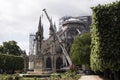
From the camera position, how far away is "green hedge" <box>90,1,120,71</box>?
116 feet

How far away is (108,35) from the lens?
35.4 m

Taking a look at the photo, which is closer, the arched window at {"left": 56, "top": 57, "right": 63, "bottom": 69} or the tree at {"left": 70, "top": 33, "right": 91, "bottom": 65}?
the tree at {"left": 70, "top": 33, "right": 91, "bottom": 65}

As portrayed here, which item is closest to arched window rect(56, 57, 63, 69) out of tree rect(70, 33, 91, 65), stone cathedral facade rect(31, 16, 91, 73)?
stone cathedral facade rect(31, 16, 91, 73)

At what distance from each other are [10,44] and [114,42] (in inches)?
4096

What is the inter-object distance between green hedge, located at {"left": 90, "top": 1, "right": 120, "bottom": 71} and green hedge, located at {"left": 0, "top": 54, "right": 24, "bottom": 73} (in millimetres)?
72598

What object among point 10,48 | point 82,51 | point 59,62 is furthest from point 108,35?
point 59,62

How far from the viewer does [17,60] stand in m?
110

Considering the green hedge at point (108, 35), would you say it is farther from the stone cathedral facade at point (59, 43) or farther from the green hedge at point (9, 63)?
the stone cathedral facade at point (59, 43)

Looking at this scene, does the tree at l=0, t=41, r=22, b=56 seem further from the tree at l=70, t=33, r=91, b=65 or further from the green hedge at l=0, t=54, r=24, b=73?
the tree at l=70, t=33, r=91, b=65

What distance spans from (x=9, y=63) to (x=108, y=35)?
75355 millimetres

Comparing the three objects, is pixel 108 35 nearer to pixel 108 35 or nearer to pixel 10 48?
pixel 108 35

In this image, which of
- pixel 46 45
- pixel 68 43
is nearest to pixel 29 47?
pixel 46 45

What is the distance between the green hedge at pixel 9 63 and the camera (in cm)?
10550

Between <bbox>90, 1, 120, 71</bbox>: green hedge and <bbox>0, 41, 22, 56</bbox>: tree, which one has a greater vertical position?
<bbox>0, 41, 22, 56</bbox>: tree
